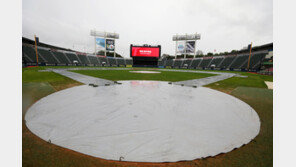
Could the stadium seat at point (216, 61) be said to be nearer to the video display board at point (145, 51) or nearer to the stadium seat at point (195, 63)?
the stadium seat at point (195, 63)

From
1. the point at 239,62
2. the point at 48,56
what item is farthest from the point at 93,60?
the point at 239,62

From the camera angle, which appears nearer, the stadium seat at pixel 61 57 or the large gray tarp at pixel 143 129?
the large gray tarp at pixel 143 129

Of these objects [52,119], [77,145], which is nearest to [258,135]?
[77,145]

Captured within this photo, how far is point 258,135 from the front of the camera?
3.27 m

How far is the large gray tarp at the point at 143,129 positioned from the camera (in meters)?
2.57

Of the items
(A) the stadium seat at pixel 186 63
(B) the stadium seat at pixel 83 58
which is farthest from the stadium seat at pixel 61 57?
(A) the stadium seat at pixel 186 63

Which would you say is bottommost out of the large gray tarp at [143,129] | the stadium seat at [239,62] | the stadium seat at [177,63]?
→ the large gray tarp at [143,129]

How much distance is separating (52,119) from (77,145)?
194 cm

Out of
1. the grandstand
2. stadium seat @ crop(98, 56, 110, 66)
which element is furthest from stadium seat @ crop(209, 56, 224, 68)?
stadium seat @ crop(98, 56, 110, 66)

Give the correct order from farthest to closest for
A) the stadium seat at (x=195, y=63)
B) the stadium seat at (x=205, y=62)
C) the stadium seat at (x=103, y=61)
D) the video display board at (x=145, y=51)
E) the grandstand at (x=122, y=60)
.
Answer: the stadium seat at (x=103, y=61) < the stadium seat at (x=195, y=63) < the stadium seat at (x=205, y=62) < the video display board at (x=145, y=51) < the grandstand at (x=122, y=60)

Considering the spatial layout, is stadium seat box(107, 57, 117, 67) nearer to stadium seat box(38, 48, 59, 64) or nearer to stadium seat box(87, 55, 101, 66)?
stadium seat box(87, 55, 101, 66)

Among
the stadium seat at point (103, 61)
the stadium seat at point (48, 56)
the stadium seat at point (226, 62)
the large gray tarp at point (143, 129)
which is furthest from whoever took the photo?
the stadium seat at point (103, 61)

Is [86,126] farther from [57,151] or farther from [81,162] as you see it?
[81,162]

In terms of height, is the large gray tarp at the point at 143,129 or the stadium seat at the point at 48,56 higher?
the stadium seat at the point at 48,56
